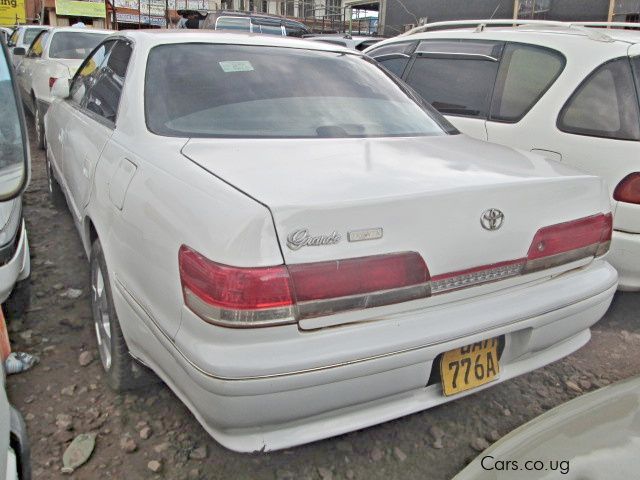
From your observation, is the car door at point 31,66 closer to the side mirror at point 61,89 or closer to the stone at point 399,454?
the side mirror at point 61,89

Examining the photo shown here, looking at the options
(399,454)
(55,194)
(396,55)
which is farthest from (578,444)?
(55,194)

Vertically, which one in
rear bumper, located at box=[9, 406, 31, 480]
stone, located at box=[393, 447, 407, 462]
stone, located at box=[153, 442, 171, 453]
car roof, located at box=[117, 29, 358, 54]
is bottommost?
stone, located at box=[393, 447, 407, 462]

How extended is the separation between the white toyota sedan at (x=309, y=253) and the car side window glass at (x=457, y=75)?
1.38m

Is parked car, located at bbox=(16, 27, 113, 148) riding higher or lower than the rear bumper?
higher

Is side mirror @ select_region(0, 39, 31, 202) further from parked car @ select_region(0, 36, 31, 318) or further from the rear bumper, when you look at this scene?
the rear bumper

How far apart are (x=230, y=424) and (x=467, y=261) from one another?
90cm

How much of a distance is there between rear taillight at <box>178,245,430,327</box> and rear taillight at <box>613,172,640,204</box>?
187 centimetres

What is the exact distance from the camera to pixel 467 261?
179 cm

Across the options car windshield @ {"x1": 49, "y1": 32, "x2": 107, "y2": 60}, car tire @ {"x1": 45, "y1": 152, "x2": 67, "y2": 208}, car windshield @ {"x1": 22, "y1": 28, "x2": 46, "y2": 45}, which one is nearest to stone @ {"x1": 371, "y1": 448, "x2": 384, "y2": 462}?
car tire @ {"x1": 45, "y1": 152, "x2": 67, "y2": 208}

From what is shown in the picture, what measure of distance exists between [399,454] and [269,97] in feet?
5.31

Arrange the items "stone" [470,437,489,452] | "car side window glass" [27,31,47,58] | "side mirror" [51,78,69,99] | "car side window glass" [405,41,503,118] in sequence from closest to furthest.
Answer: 1. "stone" [470,437,489,452]
2. "side mirror" [51,78,69,99]
3. "car side window glass" [405,41,503,118]
4. "car side window glass" [27,31,47,58]

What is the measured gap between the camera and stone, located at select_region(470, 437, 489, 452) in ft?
7.22

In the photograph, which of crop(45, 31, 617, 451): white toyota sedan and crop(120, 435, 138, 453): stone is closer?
crop(45, 31, 617, 451): white toyota sedan

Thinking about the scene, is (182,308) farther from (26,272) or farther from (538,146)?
(538,146)
